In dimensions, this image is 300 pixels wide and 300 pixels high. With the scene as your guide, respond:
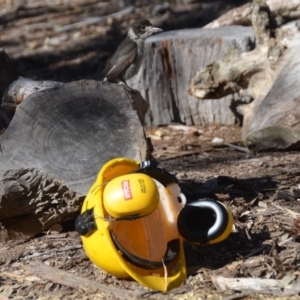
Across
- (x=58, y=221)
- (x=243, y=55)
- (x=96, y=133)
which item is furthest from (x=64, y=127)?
(x=243, y=55)

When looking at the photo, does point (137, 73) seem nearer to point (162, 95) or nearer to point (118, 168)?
point (162, 95)

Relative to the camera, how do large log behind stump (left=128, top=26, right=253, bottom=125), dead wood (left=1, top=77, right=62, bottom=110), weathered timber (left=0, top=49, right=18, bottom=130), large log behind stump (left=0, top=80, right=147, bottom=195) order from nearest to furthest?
large log behind stump (left=0, top=80, right=147, bottom=195)
dead wood (left=1, top=77, right=62, bottom=110)
weathered timber (left=0, top=49, right=18, bottom=130)
large log behind stump (left=128, top=26, right=253, bottom=125)

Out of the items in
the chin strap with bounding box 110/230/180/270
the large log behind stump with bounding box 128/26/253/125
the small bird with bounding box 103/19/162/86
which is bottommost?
the large log behind stump with bounding box 128/26/253/125

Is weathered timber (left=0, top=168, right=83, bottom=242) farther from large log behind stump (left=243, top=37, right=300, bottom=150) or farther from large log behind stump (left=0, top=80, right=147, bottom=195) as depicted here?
large log behind stump (left=243, top=37, right=300, bottom=150)

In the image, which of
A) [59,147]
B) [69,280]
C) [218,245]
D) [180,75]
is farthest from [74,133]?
[180,75]

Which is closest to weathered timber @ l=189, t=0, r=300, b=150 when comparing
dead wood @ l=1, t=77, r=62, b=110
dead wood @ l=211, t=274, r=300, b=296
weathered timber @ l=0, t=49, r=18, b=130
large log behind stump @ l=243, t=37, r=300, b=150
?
large log behind stump @ l=243, t=37, r=300, b=150

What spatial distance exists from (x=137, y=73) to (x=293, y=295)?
17.1 feet

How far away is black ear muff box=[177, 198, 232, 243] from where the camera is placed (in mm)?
4750

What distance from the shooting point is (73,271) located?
16.5ft

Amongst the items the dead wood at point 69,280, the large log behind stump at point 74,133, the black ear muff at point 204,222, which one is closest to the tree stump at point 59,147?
the large log behind stump at point 74,133

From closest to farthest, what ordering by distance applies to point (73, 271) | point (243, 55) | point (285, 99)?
point (73, 271), point (285, 99), point (243, 55)

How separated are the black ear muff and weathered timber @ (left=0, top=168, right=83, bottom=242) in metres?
0.87

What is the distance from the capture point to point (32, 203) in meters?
5.45

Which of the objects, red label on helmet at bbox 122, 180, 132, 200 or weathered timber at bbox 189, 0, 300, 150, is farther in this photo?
weathered timber at bbox 189, 0, 300, 150
